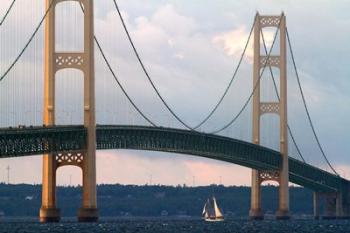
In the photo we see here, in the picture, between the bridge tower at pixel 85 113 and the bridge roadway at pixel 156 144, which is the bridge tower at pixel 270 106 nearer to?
the bridge roadway at pixel 156 144

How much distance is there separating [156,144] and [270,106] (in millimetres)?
22304

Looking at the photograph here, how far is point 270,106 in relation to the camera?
12075 cm

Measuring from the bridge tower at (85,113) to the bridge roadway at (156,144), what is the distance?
0.70 metres

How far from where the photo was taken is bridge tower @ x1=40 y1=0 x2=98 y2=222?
89125 millimetres

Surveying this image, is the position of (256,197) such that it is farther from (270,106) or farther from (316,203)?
(316,203)

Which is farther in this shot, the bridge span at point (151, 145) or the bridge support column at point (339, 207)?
the bridge support column at point (339, 207)

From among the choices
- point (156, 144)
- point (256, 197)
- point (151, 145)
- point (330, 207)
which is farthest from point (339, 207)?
point (151, 145)

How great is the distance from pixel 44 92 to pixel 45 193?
5153 mm


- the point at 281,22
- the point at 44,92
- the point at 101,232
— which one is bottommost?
the point at 101,232

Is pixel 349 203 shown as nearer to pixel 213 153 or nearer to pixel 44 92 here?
pixel 213 153

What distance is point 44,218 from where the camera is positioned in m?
90.2

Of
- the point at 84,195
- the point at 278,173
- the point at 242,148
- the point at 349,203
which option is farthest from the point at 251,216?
the point at 84,195

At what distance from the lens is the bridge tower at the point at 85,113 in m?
89.1

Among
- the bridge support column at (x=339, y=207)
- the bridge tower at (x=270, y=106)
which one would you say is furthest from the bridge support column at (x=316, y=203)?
the bridge tower at (x=270, y=106)
